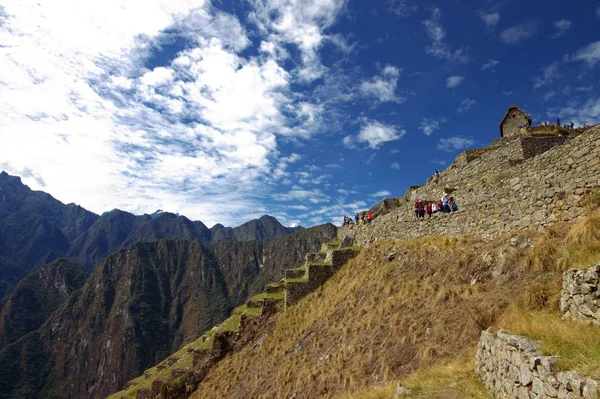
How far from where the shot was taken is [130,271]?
7298 inches

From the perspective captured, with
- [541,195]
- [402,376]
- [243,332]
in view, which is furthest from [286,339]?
[541,195]

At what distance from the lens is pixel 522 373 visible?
210 inches

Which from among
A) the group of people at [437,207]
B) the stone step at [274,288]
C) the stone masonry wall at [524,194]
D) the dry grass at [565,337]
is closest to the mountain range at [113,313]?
the stone step at [274,288]

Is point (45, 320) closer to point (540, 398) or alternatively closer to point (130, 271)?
point (130, 271)

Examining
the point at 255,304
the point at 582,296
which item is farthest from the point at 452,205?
the point at 255,304

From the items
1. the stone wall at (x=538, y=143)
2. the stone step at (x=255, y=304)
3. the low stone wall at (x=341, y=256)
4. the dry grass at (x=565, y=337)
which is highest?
the stone wall at (x=538, y=143)

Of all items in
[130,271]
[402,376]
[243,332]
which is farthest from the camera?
[130,271]

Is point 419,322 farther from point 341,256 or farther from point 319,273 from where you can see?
point 341,256

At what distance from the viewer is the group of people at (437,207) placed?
50.4 ft

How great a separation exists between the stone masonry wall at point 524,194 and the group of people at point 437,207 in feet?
0.81

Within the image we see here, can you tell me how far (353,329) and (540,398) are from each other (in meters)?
8.59

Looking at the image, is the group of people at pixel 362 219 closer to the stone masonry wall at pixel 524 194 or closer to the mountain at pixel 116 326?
the stone masonry wall at pixel 524 194

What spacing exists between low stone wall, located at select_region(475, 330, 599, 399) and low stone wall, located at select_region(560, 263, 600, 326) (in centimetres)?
122

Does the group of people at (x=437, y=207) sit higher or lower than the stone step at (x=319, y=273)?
higher
